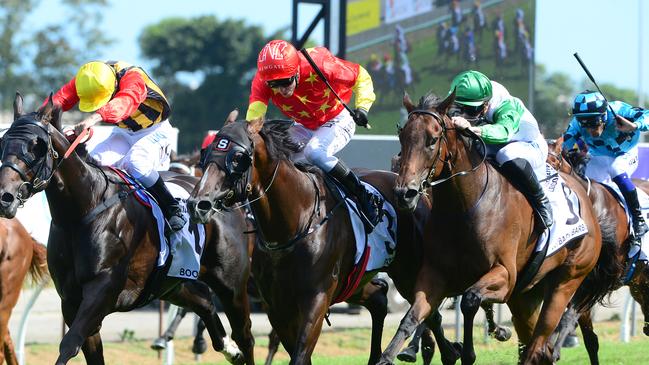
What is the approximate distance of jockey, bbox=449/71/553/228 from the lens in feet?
21.5

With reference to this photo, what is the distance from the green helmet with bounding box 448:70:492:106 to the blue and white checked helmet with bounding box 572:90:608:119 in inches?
65.1

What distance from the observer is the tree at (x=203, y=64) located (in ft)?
149

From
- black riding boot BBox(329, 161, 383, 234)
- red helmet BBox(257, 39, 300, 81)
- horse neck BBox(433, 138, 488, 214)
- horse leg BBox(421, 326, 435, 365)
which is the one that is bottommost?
horse leg BBox(421, 326, 435, 365)

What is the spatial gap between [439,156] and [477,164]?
444 millimetres

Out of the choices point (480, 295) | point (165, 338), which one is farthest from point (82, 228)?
point (165, 338)

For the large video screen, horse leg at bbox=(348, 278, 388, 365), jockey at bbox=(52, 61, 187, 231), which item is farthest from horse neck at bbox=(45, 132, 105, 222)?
the large video screen

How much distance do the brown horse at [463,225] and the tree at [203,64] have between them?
38.2 metres

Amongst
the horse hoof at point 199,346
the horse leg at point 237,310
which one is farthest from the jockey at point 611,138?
the horse hoof at point 199,346

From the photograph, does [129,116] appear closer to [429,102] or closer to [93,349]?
[93,349]

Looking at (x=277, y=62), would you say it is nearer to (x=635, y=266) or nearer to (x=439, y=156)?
(x=439, y=156)

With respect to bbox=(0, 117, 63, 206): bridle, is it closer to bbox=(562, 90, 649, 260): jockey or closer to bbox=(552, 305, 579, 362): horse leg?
bbox=(552, 305, 579, 362): horse leg

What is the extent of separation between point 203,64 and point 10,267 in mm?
42551

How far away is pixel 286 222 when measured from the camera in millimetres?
6270

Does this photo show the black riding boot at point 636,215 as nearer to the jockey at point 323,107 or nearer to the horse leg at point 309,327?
the jockey at point 323,107
